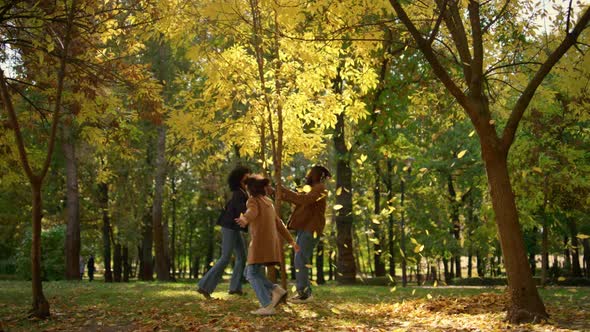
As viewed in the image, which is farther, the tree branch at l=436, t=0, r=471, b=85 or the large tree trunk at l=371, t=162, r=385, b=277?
the large tree trunk at l=371, t=162, r=385, b=277

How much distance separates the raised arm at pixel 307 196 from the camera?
9.47m

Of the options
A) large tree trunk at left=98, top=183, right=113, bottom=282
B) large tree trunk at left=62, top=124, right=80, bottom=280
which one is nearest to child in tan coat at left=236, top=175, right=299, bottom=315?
large tree trunk at left=62, top=124, right=80, bottom=280

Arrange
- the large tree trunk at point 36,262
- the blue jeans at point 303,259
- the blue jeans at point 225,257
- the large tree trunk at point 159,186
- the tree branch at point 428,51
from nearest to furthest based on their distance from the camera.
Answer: the tree branch at point 428,51, the large tree trunk at point 36,262, the blue jeans at point 303,259, the blue jeans at point 225,257, the large tree trunk at point 159,186

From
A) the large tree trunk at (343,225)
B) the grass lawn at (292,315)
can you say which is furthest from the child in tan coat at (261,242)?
the large tree trunk at (343,225)

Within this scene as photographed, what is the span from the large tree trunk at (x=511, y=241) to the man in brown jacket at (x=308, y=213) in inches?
106

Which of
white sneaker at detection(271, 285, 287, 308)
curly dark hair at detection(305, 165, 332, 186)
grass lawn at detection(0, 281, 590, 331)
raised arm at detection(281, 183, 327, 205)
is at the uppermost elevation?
curly dark hair at detection(305, 165, 332, 186)

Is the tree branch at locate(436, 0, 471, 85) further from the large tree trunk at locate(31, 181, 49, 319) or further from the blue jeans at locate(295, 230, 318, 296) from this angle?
the large tree trunk at locate(31, 181, 49, 319)

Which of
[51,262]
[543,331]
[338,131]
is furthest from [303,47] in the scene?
[51,262]

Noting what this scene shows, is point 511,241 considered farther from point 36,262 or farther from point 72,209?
point 72,209

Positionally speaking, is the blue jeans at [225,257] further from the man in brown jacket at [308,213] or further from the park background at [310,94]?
the man in brown jacket at [308,213]

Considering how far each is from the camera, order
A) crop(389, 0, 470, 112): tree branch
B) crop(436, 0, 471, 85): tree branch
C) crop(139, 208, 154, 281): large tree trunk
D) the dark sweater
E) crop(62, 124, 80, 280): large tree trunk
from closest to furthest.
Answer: crop(389, 0, 470, 112): tree branch → crop(436, 0, 471, 85): tree branch → the dark sweater → crop(62, 124, 80, 280): large tree trunk → crop(139, 208, 154, 281): large tree trunk

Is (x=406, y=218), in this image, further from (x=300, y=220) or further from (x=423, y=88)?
(x=300, y=220)

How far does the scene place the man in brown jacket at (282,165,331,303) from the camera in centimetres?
952

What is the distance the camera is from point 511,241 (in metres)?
7.65
